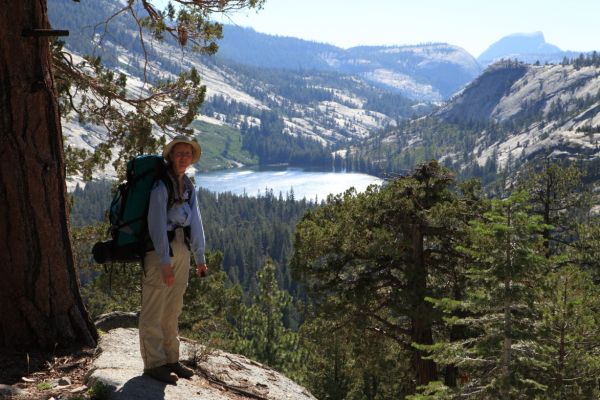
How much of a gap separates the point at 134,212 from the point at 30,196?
1.61 m

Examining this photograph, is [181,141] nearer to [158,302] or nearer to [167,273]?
[167,273]

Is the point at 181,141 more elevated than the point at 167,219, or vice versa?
the point at 181,141

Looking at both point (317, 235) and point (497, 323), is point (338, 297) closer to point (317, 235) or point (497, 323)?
point (317, 235)

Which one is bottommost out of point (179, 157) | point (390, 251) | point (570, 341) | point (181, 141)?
point (570, 341)

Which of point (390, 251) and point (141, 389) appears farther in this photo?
point (390, 251)

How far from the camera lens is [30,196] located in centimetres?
675

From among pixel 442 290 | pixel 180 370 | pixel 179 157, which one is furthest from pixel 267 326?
pixel 179 157

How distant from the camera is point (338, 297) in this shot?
53.9 feet

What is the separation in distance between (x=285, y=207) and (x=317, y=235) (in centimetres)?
17474

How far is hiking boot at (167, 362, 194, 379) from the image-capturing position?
6.84m

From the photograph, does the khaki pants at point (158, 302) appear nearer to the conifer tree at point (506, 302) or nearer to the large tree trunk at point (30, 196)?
the large tree trunk at point (30, 196)

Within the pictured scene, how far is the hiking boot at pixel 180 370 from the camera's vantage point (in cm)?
684

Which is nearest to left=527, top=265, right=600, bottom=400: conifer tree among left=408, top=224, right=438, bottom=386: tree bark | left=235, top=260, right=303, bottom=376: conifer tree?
left=408, top=224, right=438, bottom=386: tree bark

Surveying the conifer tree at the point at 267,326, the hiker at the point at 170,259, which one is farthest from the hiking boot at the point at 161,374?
the conifer tree at the point at 267,326
